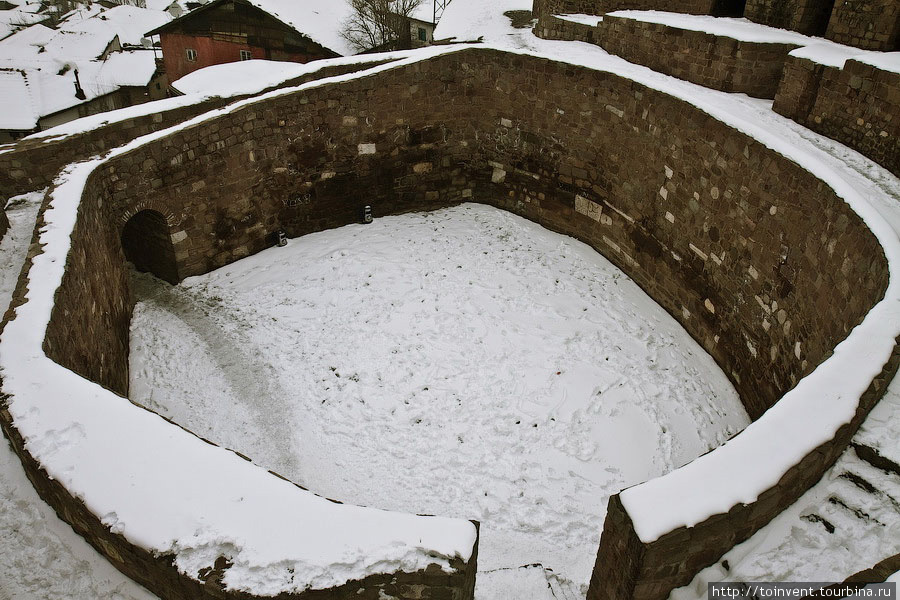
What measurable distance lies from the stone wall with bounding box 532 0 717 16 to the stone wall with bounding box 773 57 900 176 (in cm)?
354

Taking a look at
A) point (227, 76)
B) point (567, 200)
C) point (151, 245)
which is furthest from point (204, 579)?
point (227, 76)

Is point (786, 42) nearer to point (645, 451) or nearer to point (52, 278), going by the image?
point (645, 451)

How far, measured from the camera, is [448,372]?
7.87 meters

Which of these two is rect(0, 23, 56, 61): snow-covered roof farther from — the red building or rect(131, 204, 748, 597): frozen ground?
rect(131, 204, 748, 597): frozen ground

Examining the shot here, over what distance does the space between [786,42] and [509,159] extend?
4.43m

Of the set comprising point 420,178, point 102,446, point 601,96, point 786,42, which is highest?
point 786,42

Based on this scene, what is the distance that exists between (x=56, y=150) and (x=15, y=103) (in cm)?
1567

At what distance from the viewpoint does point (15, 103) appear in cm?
2078

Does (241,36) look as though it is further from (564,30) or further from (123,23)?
(123,23)

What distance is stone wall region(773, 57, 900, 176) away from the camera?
7352mm

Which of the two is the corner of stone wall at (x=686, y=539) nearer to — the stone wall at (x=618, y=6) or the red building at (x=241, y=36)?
the stone wall at (x=618, y=6)

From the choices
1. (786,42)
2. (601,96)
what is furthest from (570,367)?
(786,42)

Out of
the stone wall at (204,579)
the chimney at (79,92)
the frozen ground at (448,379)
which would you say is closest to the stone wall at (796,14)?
the frozen ground at (448,379)

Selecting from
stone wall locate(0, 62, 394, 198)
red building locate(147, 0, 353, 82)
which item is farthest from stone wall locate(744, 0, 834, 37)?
red building locate(147, 0, 353, 82)
